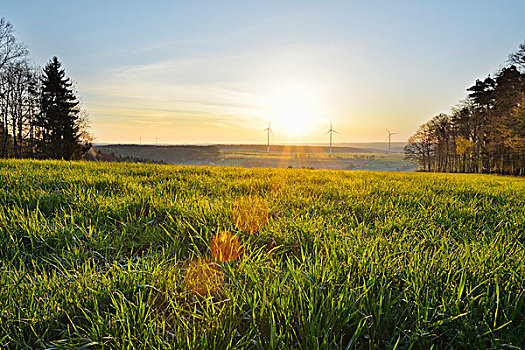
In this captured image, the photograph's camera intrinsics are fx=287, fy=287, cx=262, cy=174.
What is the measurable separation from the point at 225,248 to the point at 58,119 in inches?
2551

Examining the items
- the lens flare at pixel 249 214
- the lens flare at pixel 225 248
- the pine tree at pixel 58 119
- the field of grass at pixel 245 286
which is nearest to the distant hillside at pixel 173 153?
the pine tree at pixel 58 119

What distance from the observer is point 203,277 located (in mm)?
2346

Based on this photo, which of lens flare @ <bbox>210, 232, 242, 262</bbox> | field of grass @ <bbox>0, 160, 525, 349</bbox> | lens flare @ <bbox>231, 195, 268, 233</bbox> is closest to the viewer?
field of grass @ <bbox>0, 160, 525, 349</bbox>

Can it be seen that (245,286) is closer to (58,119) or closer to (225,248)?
(225,248)

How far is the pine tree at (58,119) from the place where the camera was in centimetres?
5247

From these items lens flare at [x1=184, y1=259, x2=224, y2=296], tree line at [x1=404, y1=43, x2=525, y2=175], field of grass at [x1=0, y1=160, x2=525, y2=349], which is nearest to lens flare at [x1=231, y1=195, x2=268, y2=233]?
field of grass at [x1=0, y1=160, x2=525, y2=349]

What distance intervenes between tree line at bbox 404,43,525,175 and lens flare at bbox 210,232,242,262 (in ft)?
149

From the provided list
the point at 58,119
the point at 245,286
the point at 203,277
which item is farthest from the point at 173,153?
the point at 245,286

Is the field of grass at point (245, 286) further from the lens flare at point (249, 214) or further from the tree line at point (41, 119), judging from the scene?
the tree line at point (41, 119)

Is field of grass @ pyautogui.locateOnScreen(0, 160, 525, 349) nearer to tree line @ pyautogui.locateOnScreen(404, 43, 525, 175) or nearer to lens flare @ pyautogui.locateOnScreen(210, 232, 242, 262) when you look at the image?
lens flare @ pyautogui.locateOnScreen(210, 232, 242, 262)

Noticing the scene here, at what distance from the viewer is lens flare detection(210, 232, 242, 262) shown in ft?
8.93

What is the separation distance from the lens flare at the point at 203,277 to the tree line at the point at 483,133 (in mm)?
45792

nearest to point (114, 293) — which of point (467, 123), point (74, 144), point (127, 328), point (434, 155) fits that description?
point (127, 328)

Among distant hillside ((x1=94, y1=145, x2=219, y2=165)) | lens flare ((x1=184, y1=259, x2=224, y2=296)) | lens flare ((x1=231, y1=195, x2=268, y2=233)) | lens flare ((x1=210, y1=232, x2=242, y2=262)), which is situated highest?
distant hillside ((x1=94, y1=145, x2=219, y2=165))
